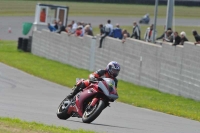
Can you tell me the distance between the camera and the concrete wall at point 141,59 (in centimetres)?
2545

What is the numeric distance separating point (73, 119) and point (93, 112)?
64.5 inches

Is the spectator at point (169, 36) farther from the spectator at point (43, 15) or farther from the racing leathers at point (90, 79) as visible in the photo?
the spectator at point (43, 15)

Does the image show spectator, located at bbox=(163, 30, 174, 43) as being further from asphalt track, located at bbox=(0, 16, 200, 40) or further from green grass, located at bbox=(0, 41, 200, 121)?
asphalt track, located at bbox=(0, 16, 200, 40)

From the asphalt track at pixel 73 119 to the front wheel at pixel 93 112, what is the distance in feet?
0.42

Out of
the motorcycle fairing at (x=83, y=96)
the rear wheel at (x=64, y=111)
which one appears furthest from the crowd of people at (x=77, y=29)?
the motorcycle fairing at (x=83, y=96)

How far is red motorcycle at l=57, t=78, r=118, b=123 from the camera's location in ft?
46.1

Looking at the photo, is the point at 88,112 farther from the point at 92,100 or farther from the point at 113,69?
the point at 113,69

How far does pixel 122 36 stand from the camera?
33406mm

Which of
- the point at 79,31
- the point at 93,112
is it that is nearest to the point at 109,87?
the point at 93,112

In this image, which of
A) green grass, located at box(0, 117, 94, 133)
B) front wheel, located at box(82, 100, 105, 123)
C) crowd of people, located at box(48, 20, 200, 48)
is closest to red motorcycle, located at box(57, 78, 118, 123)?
front wheel, located at box(82, 100, 105, 123)

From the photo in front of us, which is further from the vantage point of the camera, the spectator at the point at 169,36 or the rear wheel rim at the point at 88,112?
the spectator at the point at 169,36

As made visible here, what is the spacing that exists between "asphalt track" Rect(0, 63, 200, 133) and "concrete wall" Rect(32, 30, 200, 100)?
3.81 meters

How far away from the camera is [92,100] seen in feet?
46.9

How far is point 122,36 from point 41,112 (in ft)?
56.6
